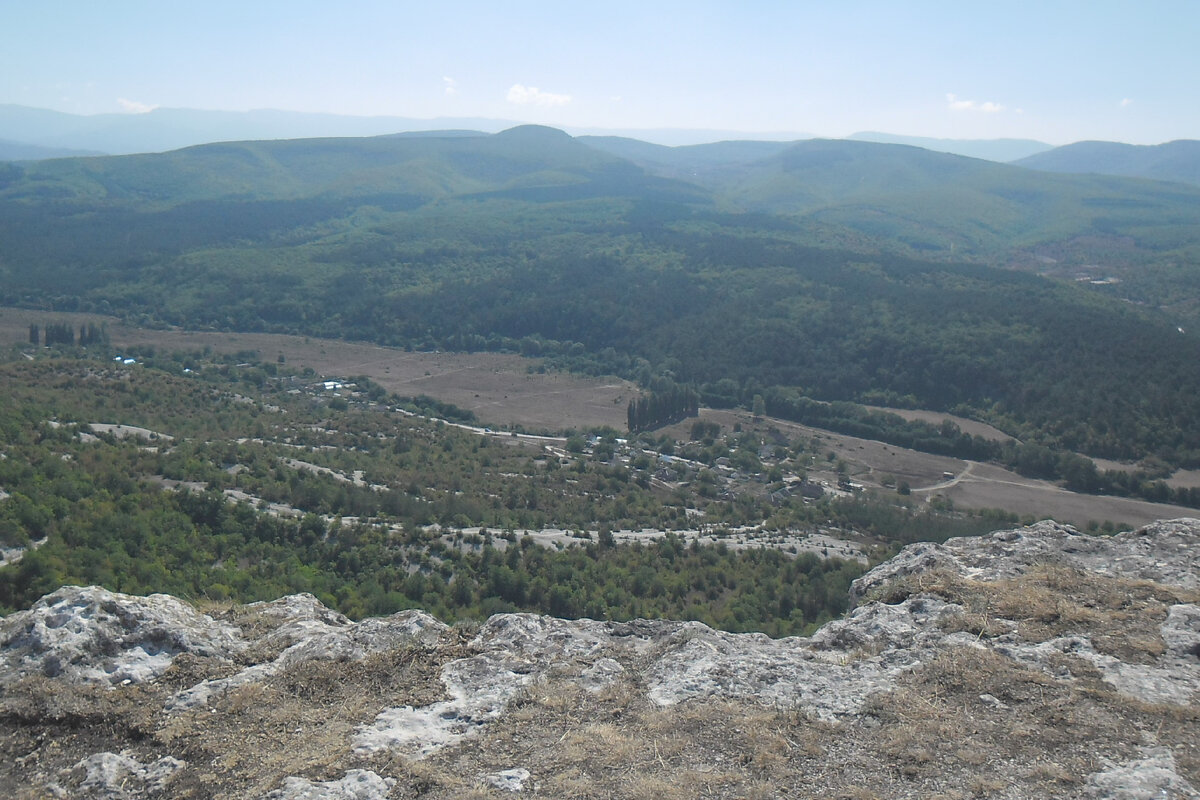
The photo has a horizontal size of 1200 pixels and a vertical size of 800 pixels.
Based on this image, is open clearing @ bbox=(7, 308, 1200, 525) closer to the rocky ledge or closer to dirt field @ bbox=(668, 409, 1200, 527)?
dirt field @ bbox=(668, 409, 1200, 527)

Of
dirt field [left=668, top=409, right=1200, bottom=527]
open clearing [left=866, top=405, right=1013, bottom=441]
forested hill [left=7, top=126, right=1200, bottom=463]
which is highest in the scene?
forested hill [left=7, top=126, right=1200, bottom=463]

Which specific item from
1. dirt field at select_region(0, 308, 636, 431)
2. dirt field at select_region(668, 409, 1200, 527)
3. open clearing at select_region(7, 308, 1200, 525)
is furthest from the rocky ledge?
dirt field at select_region(0, 308, 636, 431)

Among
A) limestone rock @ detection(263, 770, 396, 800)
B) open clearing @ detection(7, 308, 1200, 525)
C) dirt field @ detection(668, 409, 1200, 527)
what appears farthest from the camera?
open clearing @ detection(7, 308, 1200, 525)

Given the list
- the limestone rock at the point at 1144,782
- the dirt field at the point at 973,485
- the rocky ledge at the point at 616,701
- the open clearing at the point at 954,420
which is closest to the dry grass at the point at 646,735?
the rocky ledge at the point at 616,701

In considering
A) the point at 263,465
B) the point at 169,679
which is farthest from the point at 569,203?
the point at 169,679

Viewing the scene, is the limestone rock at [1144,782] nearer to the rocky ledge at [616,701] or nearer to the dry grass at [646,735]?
the rocky ledge at [616,701]

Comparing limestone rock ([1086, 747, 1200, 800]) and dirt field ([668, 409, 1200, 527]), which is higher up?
limestone rock ([1086, 747, 1200, 800])

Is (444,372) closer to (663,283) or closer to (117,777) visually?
(663,283)
